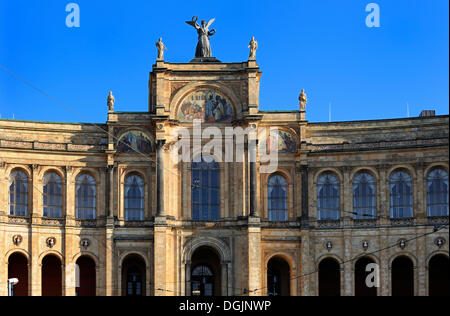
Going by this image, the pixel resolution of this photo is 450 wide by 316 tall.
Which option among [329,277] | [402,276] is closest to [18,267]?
[329,277]

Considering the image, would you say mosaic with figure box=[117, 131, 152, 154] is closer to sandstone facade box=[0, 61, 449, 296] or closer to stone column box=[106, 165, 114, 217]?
sandstone facade box=[0, 61, 449, 296]

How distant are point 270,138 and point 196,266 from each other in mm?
11577

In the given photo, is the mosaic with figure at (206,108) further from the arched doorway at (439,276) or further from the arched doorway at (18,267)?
the arched doorway at (439,276)

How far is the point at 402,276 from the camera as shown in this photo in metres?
59.0

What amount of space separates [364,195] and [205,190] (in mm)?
12141

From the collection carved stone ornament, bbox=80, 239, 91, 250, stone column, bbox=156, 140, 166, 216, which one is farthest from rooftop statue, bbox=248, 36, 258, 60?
carved stone ornament, bbox=80, 239, 91, 250

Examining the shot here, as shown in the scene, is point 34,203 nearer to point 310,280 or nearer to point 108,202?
point 108,202

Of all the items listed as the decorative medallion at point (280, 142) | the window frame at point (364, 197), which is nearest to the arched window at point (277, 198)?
the decorative medallion at point (280, 142)

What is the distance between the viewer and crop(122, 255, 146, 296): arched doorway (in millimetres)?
60312

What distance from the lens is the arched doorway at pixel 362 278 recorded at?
58.9m

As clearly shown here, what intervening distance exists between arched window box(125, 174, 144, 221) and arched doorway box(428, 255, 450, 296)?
22160mm

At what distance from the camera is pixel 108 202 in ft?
194

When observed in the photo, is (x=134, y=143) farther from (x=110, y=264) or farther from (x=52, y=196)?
(x=110, y=264)
